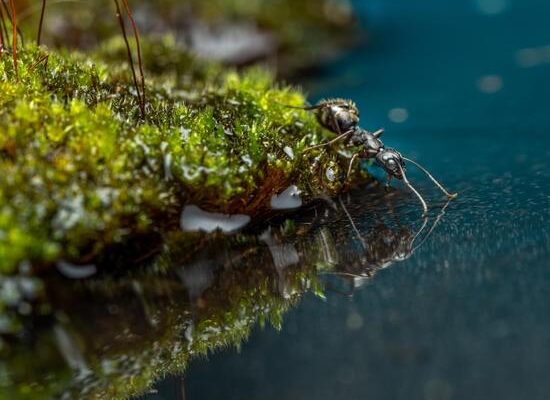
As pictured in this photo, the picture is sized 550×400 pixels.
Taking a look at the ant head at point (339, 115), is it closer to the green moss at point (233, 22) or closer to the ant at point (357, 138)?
the ant at point (357, 138)

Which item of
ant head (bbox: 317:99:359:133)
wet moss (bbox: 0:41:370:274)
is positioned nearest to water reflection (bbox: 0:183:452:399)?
wet moss (bbox: 0:41:370:274)

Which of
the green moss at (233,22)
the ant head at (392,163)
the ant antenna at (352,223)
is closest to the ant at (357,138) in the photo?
the ant head at (392,163)

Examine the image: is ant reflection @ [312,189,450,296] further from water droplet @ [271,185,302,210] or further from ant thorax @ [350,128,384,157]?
ant thorax @ [350,128,384,157]

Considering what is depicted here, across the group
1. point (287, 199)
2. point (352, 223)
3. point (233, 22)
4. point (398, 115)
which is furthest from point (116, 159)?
point (233, 22)

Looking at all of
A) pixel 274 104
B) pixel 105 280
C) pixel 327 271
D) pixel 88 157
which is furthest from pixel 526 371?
pixel 274 104

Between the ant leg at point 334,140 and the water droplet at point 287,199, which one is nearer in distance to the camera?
the water droplet at point 287,199

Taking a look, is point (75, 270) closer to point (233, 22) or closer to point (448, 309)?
point (448, 309)

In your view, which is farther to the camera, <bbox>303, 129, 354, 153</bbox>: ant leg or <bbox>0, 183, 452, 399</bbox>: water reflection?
<bbox>303, 129, 354, 153</bbox>: ant leg
